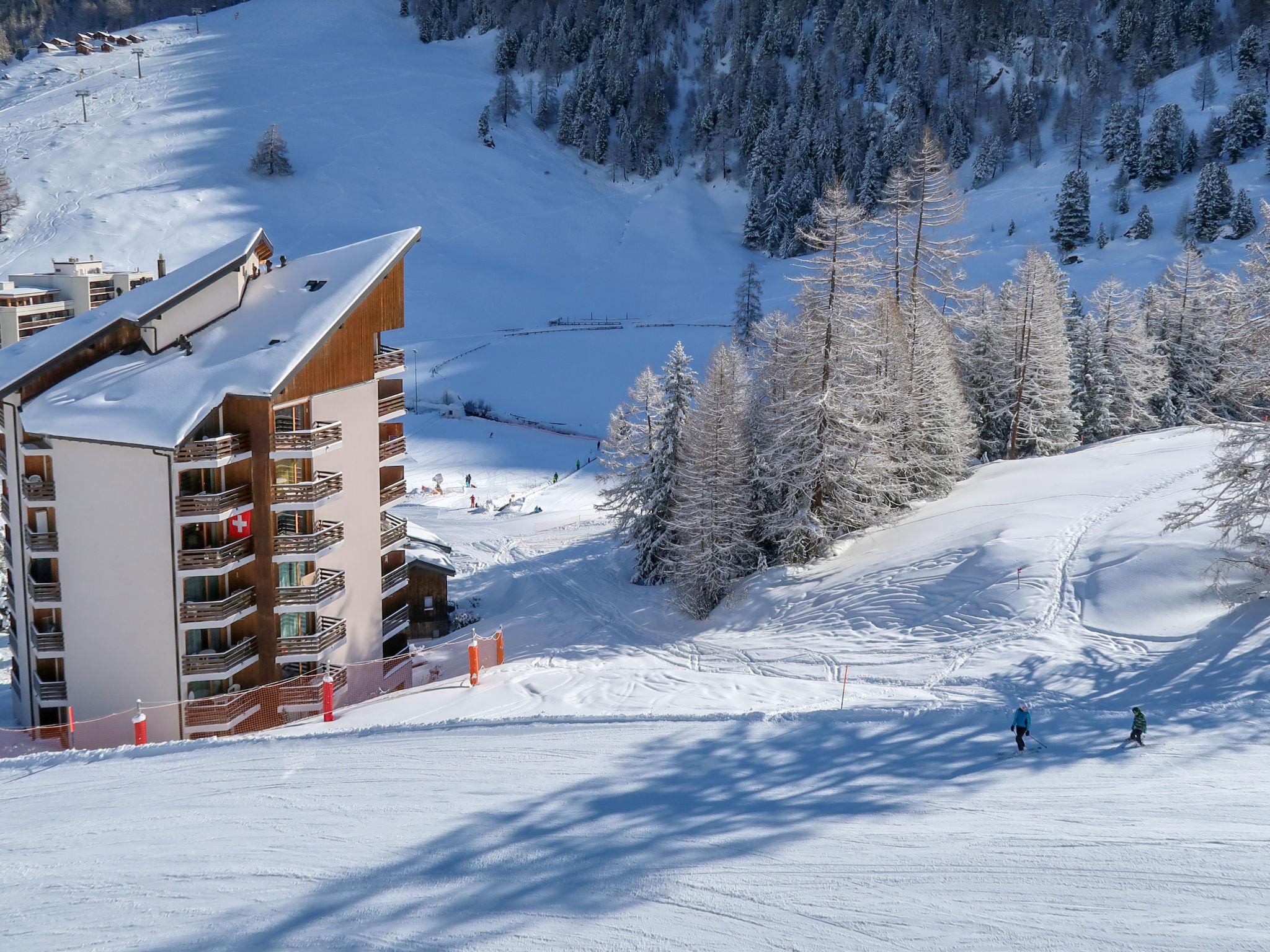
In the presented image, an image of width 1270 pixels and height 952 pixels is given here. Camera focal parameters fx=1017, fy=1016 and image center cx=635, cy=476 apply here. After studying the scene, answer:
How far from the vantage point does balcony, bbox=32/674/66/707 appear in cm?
2403

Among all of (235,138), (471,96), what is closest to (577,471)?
(235,138)

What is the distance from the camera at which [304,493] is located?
78.6ft

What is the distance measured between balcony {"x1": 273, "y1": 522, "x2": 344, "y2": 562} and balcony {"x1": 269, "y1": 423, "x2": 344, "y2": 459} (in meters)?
1.84

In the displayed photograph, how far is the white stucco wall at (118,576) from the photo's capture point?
900 inches

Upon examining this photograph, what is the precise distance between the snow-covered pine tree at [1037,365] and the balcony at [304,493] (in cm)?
2836

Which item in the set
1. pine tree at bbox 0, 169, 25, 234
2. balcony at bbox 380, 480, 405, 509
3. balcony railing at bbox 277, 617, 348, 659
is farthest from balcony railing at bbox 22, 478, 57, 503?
pine tree at bbox 0, 169, 25, 234

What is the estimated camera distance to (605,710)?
2073 centimetres

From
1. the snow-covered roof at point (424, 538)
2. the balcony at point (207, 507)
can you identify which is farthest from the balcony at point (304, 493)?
the snow-covered roof at point (424, 538)

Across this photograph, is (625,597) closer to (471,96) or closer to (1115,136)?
(1115,136)

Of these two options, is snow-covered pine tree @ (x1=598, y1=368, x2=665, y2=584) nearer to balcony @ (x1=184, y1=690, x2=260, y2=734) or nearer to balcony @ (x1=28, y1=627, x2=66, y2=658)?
balcony @ (x1=184, y1=690, x2=260, y2=734)

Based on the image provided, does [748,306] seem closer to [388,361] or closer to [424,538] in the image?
[424,538]

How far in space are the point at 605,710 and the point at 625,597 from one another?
42.9ft

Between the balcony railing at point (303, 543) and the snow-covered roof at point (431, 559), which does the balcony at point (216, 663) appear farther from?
the snow-covered roof at point (431, 559)

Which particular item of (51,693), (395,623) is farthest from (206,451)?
(395,623)
